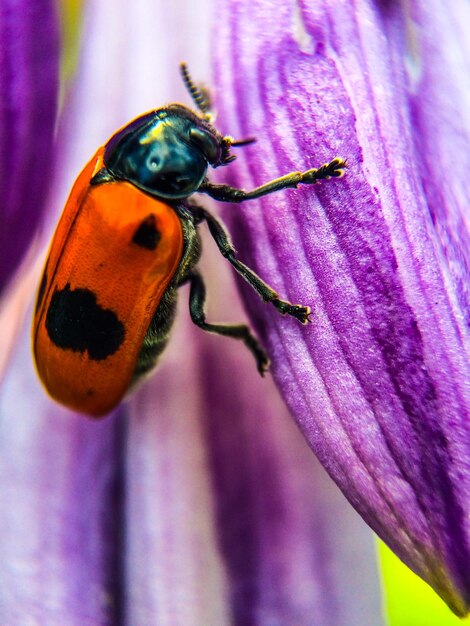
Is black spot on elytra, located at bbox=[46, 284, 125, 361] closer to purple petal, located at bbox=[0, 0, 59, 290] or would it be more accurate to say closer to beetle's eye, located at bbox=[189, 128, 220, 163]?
purple petal, located at bbox=[0, 0, 59, 290]

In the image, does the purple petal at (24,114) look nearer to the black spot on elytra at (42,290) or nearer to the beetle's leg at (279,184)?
the black spot on elytra at (42,290)

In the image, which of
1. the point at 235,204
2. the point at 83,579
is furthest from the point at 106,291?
the point at 83,579

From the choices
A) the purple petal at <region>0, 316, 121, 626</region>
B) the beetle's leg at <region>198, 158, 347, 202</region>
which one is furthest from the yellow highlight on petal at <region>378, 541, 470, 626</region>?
the beetle's leg at <region>198, 158, 347, 202</region>

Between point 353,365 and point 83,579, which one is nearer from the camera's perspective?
point 353,365

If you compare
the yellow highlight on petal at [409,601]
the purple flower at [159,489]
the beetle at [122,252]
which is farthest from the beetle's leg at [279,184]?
the yellow highlight on petal at [409,601]

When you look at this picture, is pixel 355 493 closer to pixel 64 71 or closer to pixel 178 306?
pixel 178 306
